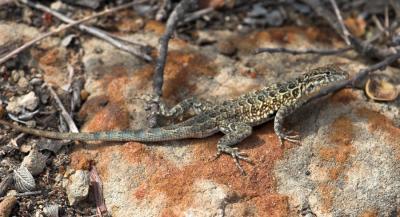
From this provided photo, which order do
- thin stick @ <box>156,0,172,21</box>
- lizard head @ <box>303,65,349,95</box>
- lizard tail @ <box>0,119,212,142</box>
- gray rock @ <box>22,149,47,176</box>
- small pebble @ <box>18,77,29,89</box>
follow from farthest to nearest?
thin stick @ <box>156,0,172,21</box> → small pebble @ <box>18,77,29,89</box> → lizard head @ <box>303,65,349,95</box> → lizard tail @ <box>0,119,212,142</box> → gray rock @ <box>22,149,47,176</box>

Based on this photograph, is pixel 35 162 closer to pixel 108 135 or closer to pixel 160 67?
pixel 108 135

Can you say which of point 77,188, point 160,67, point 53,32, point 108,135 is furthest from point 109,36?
point 77,188

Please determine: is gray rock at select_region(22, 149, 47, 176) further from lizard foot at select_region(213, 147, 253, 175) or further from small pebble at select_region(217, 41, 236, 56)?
small pebble at select_region(217, 41, 236, 56)

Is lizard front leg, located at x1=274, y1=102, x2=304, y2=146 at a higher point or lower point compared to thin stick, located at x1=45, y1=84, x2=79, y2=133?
lower

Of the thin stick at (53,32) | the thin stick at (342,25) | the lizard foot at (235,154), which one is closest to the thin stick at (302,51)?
the thin stick at (342,25)

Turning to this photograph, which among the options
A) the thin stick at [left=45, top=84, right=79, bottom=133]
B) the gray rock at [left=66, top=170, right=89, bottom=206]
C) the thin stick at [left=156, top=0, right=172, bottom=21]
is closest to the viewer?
the gray rock at [left=66, top=170, right=89, bottom=206]

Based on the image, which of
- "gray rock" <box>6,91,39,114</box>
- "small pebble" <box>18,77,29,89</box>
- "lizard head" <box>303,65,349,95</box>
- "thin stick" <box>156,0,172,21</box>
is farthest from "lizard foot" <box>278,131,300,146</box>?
"small pebble" <box>18,77,29,89</box>

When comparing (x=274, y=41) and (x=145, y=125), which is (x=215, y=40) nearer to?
(x=274, y=41)

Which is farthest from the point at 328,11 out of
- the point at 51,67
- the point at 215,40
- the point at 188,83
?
the point at 51,67
